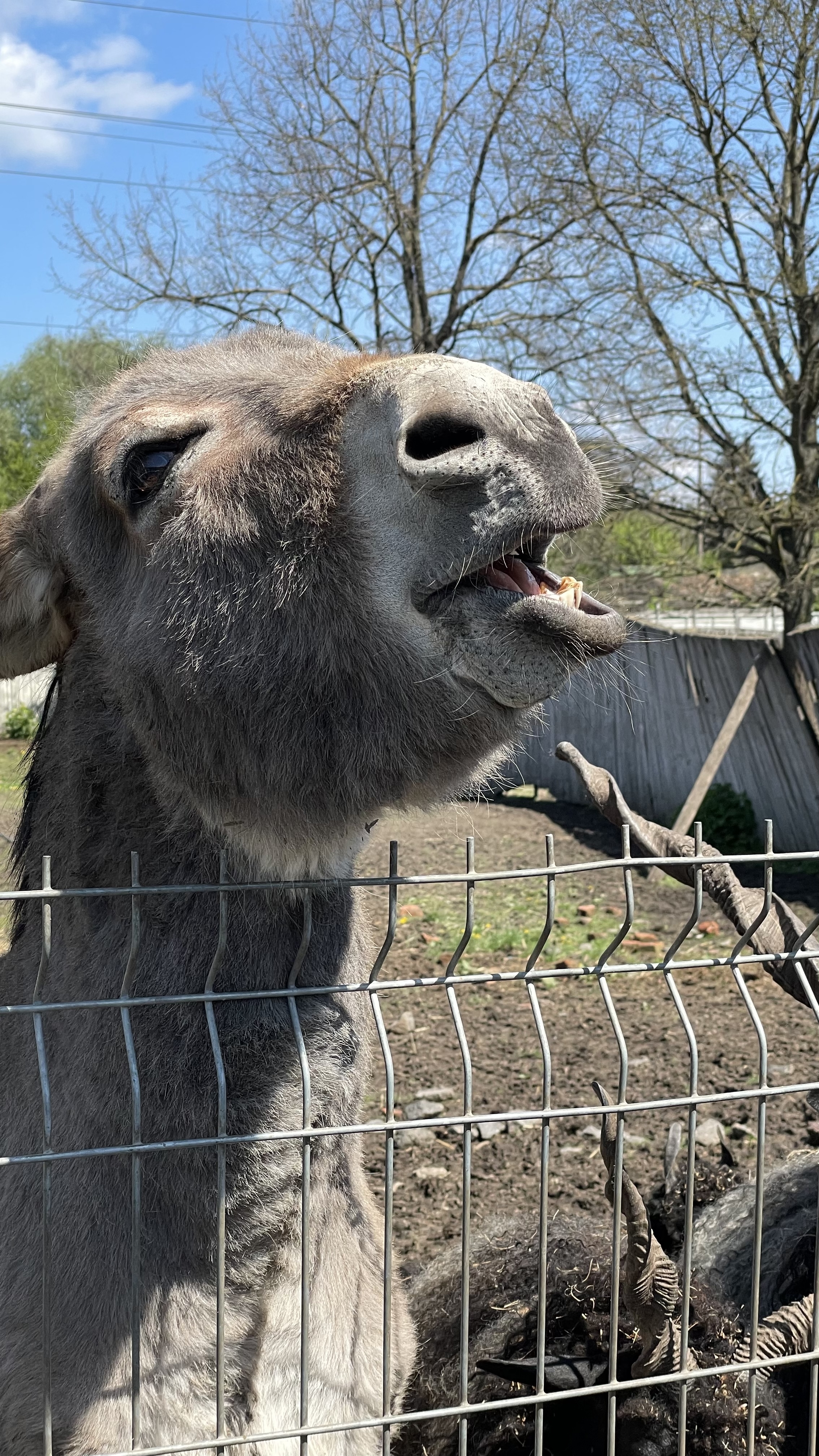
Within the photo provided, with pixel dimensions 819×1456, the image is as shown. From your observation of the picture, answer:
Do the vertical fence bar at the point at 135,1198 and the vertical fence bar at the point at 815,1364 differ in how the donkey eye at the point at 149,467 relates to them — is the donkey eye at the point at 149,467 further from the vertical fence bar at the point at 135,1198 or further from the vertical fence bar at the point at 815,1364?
the vertical fence bar at the point at 815,1364

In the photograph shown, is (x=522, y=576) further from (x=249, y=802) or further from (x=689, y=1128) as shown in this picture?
(x=689, y=1128)

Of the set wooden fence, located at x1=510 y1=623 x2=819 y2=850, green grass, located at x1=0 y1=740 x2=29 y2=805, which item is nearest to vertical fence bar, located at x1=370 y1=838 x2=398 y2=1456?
green grass, located at x1=0 y1=740 x2=29 y2=805

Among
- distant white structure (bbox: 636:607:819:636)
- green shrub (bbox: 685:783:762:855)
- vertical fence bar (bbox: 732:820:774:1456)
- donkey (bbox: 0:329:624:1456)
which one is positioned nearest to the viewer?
→ donkey (bbox: 0:329:624:1456)

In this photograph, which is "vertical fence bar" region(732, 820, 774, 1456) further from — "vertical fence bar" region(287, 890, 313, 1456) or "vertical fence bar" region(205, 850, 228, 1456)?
→ "vertical fence bar" region(205, 850, 228, 1456)

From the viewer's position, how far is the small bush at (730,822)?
1120 centimetres

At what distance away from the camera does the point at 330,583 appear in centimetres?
190

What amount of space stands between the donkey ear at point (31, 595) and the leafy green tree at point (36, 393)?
4969 millimetres

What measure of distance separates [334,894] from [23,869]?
0.76 metres

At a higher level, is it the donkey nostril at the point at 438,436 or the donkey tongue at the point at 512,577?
the donkey nostril at the point at 438,436

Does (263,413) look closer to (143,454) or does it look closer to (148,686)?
(143,454)

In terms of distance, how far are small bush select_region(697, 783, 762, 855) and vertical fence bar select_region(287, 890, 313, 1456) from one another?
31.5 ft

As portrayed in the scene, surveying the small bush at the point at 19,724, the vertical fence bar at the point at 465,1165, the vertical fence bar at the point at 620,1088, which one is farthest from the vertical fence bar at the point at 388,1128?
the small bush at the point at 19,724

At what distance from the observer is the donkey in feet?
5.89

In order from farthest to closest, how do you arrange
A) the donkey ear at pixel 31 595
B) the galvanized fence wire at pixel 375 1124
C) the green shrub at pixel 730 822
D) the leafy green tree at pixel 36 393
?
1. the leafy green tree at pixel 36 393
2. the green shrub at pixel 730 822
3. the donkey ear at pixel 31 595
4. the galvanized fence wire at pixel 375 1124
